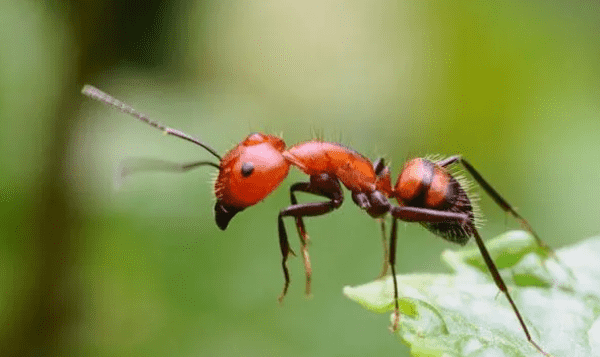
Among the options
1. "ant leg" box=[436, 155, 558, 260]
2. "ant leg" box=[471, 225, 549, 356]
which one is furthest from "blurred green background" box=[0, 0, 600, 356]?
"ant leg" box=[471, 225, 549, 356]

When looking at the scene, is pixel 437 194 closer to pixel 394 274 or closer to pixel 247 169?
pixel 394 274

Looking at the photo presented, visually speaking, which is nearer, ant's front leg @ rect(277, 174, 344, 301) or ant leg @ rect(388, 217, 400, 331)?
ant leg @ rect(388, 217, 400, 331)

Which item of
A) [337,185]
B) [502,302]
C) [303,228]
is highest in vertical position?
[337,185]

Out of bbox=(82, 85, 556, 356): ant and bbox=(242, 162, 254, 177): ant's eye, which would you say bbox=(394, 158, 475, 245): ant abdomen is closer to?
Result: bbox=(82, 85, 556, 356): ant

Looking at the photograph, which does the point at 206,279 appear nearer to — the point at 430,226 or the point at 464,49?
the point at 430,226

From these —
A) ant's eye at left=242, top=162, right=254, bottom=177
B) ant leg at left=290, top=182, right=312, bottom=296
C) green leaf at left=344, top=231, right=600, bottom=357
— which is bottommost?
green leaf at left=344, top=231, right=600, bottom=357

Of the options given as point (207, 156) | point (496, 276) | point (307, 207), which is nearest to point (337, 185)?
point (307, 207)

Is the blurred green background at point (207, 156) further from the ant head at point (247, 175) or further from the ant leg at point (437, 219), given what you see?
the ant leg at point (437, 219)

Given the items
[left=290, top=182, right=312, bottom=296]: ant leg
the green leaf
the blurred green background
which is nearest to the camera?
Answer: the green leaf
